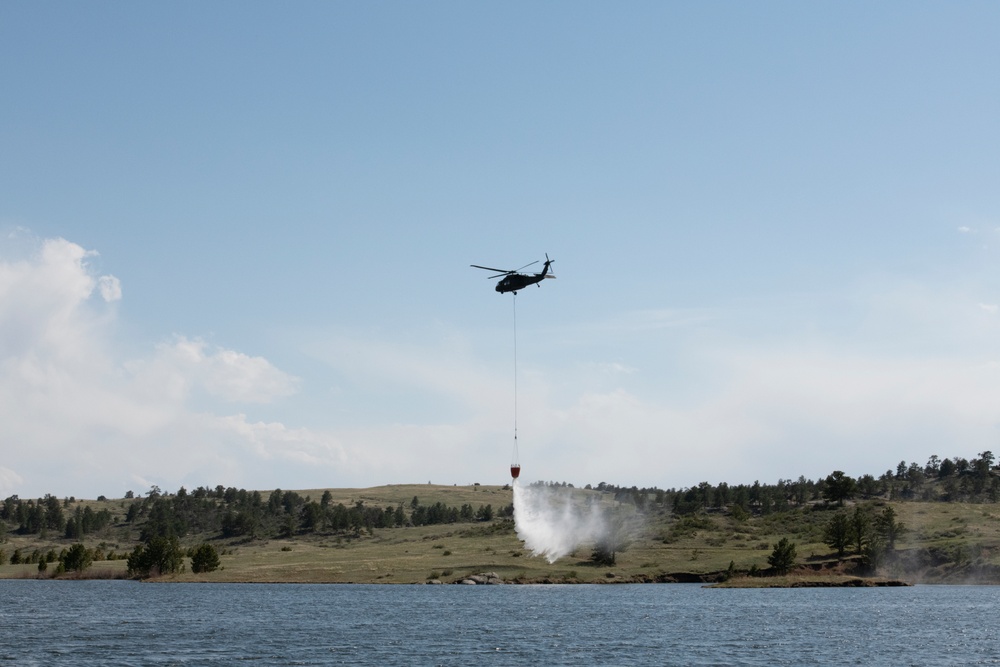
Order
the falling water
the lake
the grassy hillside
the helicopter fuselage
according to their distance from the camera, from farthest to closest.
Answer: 1. the falling water
2. the grassy hillside
3. the helicopter fuselage
4. the lake

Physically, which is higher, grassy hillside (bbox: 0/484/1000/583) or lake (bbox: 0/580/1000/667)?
grassy hillside (bbox: 0/484/1000/583)

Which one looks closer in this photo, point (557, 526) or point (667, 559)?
point (667, 559)

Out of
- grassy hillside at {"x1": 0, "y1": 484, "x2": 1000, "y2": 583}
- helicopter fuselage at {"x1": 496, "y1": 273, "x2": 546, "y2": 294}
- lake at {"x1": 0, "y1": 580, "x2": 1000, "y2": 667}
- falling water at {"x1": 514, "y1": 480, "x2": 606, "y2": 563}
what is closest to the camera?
lake at {"x1": 0, "y1": 580, "x2": 1000, "y2": 667}

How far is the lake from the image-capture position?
222 ft

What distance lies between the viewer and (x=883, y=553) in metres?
154

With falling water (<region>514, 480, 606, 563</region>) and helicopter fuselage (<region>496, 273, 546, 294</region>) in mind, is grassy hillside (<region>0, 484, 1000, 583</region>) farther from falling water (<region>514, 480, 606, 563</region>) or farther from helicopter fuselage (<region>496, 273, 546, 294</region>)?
helicopter fuselage (<region>496, 273, 546, 294</region>)

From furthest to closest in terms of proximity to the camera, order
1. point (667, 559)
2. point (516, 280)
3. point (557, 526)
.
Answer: point (557, 526)
point (667, 559)
point (516, 280)

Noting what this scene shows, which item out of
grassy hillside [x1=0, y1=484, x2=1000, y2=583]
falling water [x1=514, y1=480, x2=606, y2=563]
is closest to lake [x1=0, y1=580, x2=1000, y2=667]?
grassy hillside [x1=0, y1=484, x2=1000, y2=583]

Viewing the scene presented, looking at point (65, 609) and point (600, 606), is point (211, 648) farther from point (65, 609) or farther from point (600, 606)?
point (600, 606)

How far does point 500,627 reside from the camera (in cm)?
8588

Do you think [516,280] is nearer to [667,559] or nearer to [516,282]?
[516,282]

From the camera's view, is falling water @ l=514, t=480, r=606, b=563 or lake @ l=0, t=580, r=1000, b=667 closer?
lake @ l=0, t=580, r=1000, b=667

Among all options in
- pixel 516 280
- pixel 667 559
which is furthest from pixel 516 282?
pixel 667 559

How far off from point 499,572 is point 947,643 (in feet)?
253
